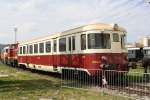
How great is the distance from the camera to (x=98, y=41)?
2016 centimetres

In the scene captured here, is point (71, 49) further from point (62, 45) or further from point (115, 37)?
point (115, 37)

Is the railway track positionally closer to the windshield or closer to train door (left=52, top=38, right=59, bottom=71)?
the windshield

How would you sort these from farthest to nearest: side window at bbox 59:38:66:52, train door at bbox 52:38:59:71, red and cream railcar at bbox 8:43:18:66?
red and cream railcar at bbox 8:43:18:66 < train door at bbox 52:38:59:71 < side window at bbox 59:38:66:52

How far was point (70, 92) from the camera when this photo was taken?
1653 centimetres

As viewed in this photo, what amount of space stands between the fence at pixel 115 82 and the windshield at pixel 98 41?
130cm

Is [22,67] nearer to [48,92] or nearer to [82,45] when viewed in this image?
[82,45]

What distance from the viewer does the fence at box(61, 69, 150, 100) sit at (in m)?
16.4

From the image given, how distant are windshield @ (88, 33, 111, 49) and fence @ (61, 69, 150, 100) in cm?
130

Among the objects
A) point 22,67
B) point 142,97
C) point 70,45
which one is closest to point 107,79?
point 142,97

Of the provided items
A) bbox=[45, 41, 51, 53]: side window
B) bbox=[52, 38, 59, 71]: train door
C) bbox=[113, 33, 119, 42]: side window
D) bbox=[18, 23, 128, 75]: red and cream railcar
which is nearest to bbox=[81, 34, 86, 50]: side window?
bbox=[18, 23, 128, 75]: red and cream railcar

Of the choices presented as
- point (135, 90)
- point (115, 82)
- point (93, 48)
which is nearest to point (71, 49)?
point (93, 48)

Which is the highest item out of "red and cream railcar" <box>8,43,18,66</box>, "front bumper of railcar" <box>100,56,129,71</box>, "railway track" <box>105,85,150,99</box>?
"red and cream railcar" <box>8,43,18,66</box>

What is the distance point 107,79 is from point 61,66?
6554 millimetres

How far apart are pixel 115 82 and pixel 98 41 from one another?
2.62 meters
